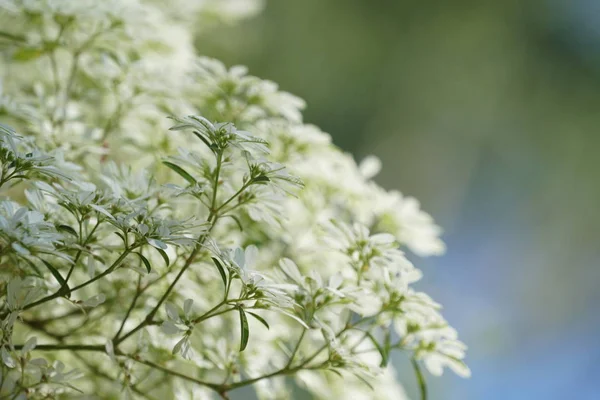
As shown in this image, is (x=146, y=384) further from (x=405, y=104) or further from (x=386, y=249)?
(x=405, y=104)

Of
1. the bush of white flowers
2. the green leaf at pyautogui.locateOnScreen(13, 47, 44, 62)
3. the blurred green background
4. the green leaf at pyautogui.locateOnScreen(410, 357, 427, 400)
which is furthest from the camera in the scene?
the blurred green background

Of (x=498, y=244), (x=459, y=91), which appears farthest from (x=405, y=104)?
(x=498, y=244)

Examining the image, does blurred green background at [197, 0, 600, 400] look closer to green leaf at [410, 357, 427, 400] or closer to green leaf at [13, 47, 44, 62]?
green leaf at [13, 47, 44, 62]

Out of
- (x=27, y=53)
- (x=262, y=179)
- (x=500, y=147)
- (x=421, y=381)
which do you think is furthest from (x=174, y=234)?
(x=500, y=147)

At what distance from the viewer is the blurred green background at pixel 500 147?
2.90 metres

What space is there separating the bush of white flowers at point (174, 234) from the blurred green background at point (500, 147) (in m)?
2.07

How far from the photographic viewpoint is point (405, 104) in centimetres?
311

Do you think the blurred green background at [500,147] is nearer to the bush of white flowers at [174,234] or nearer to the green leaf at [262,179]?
the bush of white flowers at [174,234]

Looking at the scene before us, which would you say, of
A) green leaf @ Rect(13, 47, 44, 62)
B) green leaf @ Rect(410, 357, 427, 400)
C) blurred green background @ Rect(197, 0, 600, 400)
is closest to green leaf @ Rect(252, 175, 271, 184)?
green leaf @ Rect(410, 357, 427, 400)

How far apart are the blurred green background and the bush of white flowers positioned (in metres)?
2.07

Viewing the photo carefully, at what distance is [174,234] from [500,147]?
2806mm

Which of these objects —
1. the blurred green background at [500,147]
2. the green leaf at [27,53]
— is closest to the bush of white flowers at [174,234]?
the green leaf at [27,53]

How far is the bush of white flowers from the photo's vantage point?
0.47m

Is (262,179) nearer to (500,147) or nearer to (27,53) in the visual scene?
(27,53)
